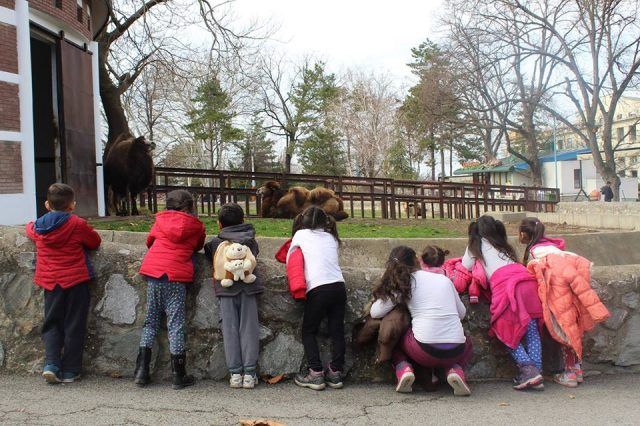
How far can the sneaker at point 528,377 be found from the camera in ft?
15.3

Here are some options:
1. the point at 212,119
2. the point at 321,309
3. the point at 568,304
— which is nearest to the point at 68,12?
the point at 321,309

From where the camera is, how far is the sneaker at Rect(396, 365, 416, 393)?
4473mm

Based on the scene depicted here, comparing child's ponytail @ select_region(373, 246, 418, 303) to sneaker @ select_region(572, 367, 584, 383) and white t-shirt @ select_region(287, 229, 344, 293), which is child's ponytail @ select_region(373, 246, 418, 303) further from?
sneaker @ select_region(572, 367, 584, 383)

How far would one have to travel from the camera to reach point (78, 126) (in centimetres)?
1408

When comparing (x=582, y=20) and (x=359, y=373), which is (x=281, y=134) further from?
(x=359, y=373)

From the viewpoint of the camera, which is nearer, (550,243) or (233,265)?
(233,265)

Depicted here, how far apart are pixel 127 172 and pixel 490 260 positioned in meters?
11.9

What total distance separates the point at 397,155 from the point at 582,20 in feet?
77.3

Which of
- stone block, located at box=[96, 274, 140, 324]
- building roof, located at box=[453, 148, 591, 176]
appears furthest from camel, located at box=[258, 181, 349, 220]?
building roof, located at box=[453, 148, 591, 176]

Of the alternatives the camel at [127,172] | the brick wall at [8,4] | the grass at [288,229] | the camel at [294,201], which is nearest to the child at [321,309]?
the grass at [288,229]

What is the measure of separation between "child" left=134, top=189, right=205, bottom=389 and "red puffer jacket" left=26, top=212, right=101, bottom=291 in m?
0.52

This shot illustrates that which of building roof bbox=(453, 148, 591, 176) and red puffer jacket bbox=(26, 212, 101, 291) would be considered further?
building roof bbox=(453, 148, 591, 176)

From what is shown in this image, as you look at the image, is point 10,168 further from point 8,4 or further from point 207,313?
point 207,313

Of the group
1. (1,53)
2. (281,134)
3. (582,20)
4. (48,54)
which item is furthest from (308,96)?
(1,53)
